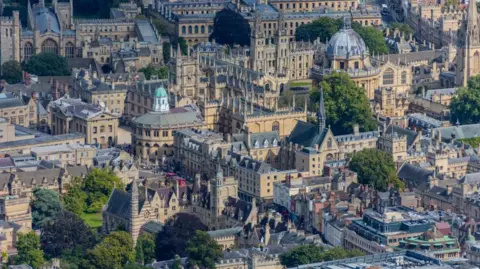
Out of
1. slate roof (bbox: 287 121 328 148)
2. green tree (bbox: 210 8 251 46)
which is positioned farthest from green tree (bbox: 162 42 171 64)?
slate roof (bbox: 287 121 328 148)

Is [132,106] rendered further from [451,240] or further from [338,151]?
[451,240]

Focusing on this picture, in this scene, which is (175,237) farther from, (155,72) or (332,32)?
(332,32)

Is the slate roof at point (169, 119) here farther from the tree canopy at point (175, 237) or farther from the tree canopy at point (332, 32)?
the tree canopy at point (332, 32)

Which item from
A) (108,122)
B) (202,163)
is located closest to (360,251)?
(202,163)

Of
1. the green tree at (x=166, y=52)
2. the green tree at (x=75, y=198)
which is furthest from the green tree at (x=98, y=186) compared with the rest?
the green tree at (x=166, y=52)

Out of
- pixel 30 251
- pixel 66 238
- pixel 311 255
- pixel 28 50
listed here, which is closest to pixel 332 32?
pixel 28 50
